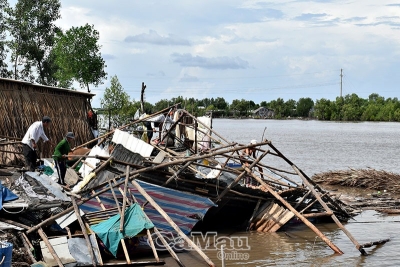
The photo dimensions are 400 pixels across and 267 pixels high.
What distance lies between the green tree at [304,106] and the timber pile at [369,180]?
4411 inches

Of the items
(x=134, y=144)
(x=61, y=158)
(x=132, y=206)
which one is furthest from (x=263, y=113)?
(x=132, y=206)

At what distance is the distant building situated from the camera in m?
126

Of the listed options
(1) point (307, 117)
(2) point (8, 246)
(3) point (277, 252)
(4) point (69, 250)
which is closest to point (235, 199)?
(3) point (277, 252)

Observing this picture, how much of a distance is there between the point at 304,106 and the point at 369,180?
113184 mm

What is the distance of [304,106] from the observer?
12925cm

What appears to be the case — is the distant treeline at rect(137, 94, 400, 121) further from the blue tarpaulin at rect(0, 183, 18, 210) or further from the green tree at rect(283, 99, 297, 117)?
the blue tarpaulin at rect(0, 183, 18, 210)

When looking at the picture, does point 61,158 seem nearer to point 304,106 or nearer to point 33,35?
point 33,35

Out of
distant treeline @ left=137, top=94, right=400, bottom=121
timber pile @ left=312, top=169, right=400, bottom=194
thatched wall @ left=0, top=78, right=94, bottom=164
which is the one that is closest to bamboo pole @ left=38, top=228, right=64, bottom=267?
thatched wall @ left=0, top=78, right=94, bottom=164

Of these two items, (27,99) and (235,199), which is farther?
(27,99)

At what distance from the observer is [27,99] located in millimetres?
15312

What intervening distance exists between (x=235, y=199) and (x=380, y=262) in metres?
2.94

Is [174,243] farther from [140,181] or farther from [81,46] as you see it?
[81,46]

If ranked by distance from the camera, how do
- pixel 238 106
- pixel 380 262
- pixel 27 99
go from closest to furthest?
pixel 380 262, pixel 27 99, pixel 238 106

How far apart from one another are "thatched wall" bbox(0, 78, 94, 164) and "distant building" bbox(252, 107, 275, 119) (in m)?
109
